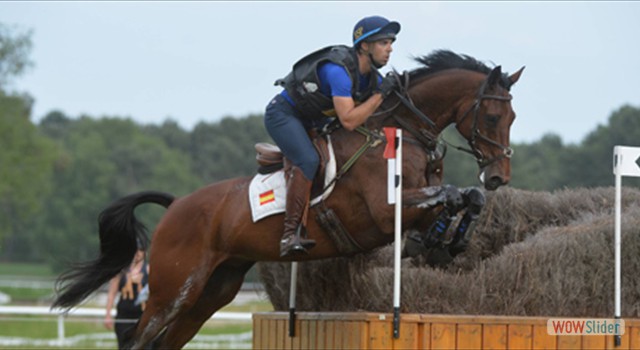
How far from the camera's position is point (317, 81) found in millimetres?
7133

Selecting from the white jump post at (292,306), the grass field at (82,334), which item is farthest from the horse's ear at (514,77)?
the grass field at (82,334)

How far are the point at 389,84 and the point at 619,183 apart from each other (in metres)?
1.65

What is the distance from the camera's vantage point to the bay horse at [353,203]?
6.99 meters

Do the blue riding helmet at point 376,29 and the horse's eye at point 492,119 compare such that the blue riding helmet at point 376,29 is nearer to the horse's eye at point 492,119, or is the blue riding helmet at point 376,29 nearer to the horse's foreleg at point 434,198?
the horse's eye at point 492,119

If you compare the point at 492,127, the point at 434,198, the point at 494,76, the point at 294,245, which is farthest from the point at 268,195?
the point at 494,76

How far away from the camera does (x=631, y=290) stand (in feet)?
22.8

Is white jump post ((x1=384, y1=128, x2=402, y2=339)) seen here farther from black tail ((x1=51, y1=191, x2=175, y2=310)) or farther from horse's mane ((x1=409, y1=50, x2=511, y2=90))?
black tail ((x1=51, y1=191, x2=175, y2=310))

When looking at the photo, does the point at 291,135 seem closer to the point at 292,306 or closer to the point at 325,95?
the point at 325,95

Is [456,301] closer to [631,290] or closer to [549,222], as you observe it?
[631,290]

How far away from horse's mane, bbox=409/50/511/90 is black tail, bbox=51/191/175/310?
8.57 feet

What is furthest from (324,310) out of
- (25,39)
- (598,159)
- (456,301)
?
(598,159)

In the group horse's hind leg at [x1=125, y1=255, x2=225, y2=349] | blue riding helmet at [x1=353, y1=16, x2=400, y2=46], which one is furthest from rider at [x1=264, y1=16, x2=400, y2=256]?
horse's hind leg at [x1=125, y1=255, x2=225, y2=349]

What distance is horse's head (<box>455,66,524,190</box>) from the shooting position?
6.95m

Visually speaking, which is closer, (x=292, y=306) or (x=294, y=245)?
(x=294, y=245)
